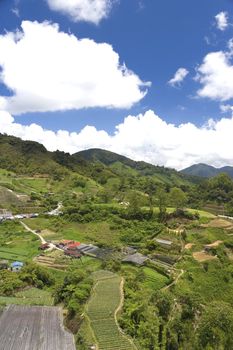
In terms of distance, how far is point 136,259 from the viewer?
37.0 metres

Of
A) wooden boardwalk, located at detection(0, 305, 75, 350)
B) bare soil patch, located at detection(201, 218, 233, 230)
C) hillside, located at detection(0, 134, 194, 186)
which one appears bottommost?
wooden boardwalk, located at detection(0, 305, 75, 350)

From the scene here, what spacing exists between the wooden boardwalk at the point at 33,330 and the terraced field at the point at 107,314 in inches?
68.7

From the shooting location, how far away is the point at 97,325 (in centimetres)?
1989

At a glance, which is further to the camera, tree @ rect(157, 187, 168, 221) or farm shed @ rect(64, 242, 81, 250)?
tree @ rect(157, 187, 168, 221)

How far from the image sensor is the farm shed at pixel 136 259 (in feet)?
119

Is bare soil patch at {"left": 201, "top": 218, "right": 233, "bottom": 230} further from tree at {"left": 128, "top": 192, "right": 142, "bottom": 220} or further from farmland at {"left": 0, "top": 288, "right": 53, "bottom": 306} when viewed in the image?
farmland at {"left": 0, "top": 288, "right": 53, "bottom": 306}

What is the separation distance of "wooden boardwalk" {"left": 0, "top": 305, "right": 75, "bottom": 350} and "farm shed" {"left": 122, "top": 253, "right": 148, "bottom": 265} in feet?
51.0

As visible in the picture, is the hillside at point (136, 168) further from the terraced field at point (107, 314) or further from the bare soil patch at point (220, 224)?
the terraced field at point (107, 314)

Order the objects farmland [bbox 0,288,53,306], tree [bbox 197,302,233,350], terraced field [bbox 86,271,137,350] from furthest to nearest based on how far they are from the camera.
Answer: farmland [bbox 0,288,53,306] < tree [bbox 197,302,233,350] < terraced field [bbox 86,271,137,350]

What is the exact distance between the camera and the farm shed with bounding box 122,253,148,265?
36275 mm

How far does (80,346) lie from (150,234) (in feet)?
97.8

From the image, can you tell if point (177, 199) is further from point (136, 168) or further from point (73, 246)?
point (136, 168)

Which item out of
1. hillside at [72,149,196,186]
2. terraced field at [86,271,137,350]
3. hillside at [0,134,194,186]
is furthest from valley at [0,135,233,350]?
hillside at [72,149,196,186]

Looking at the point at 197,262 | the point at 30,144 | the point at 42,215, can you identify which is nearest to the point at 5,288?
the point at 197,262
